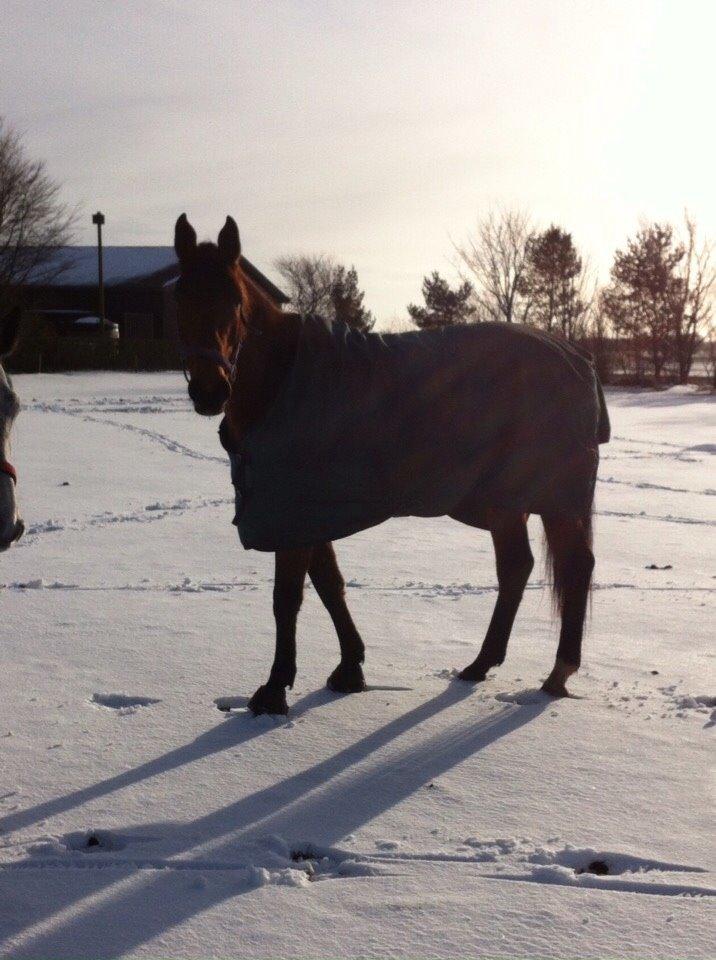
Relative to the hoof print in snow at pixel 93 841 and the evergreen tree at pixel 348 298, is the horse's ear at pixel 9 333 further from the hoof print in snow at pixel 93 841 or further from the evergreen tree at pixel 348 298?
the evergreen tree at pixel 348 298

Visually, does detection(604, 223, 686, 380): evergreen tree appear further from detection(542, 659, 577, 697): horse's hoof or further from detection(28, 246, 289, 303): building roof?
detection(542, 659, 577, 697): horse's hoof

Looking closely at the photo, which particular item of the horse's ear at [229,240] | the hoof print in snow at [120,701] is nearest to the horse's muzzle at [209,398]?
the horse's ear at [229,240]

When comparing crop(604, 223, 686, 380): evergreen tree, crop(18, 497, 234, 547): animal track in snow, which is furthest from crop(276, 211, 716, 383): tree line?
crop(18, 497, 234, 547): animal track in snow

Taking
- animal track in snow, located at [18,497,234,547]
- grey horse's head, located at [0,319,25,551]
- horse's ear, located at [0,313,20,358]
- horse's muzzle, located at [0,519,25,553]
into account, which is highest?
horse's ear, located at [0,313,20,358]

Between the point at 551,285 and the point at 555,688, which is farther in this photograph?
the point at 551,285

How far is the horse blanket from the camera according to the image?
128 inches

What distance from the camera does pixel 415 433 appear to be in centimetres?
346

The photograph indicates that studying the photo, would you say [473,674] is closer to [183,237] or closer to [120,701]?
[120,701]

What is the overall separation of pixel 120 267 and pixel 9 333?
1669 inches

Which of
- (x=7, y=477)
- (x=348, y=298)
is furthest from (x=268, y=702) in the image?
(x=348, y=298)

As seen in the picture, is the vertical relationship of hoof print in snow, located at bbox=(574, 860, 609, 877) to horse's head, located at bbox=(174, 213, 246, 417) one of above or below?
below

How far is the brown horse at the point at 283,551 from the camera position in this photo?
2.97m

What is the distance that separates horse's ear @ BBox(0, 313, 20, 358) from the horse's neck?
2.27ft

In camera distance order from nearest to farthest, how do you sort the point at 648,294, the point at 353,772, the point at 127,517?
the point at 353,772, the point at 127,517, the point at 648,294
